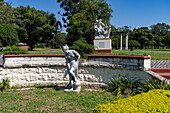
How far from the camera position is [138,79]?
276 inches

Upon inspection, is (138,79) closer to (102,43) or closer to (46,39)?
(102,43)

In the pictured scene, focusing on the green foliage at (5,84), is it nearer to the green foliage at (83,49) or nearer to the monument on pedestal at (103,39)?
the green foliage at (83,49)

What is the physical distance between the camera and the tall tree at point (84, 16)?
85.3 ft

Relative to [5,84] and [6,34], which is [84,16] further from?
[5,84]

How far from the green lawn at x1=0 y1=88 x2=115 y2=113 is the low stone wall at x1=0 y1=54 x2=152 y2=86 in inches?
53.5

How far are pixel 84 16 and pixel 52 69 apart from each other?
2031 centimetres

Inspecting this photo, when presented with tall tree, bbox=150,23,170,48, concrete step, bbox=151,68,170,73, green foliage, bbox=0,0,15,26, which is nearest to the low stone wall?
concrete step, bbox=151,68,170,73

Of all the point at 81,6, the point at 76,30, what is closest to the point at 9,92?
the point at 76,30

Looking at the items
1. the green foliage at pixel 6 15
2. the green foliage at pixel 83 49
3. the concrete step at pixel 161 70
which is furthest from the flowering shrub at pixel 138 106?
the green foliage at pixel 6 15

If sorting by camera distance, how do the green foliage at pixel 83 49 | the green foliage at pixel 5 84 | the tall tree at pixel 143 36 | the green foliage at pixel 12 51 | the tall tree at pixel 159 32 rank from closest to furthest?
the green foliage at pixel 5 84 → the green foliage at pixel 83 49 → the green foliage at pixel 12 51 → the tall tree at pixel 143 36 → the tall tree at pixel 159 32

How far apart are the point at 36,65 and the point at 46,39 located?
83.9 feet

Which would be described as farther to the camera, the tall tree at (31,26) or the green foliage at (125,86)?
the tall tree at (31,26)

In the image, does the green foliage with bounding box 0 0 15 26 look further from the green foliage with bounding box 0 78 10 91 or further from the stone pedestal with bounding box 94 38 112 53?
the green foliage with bounding box 0 78 10 91

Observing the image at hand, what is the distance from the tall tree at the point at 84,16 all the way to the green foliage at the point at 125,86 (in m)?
19.1
